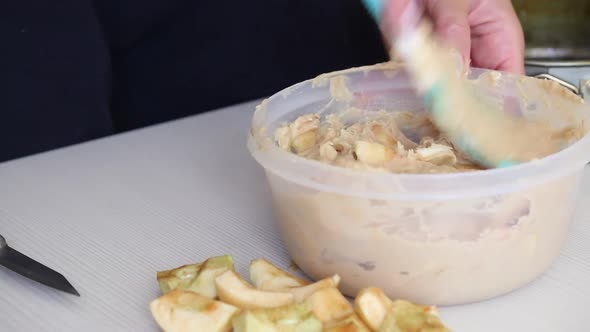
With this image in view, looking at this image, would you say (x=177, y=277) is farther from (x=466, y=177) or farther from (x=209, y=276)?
(x=466, y=177)

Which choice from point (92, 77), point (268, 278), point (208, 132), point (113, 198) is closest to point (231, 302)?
point (268, 278)

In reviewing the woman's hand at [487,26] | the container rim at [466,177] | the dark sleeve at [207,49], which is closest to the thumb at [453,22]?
the woman's hand at [487,26]

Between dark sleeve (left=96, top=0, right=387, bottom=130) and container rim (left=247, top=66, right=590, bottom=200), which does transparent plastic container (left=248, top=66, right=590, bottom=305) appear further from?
dark sleeve (left=96, top=0, right=387, bottom=130)

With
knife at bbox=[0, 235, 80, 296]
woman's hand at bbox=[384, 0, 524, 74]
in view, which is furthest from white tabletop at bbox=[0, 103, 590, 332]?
woman's hand at bbox=[384, 0, 524, 74]

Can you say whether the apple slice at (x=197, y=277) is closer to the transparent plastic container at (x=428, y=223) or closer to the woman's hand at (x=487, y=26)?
the transparent plastic container at (x=428, y=223)

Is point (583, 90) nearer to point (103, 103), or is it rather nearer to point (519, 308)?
point (519, 308)

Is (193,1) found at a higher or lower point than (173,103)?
higher
